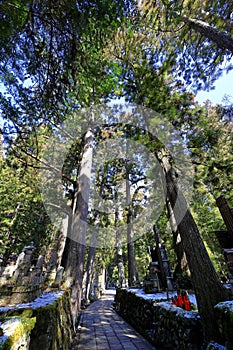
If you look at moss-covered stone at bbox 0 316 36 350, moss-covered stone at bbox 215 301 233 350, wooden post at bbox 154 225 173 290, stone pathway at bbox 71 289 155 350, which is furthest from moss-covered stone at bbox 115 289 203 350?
moss-covered stone at bbox 0 316 36 350

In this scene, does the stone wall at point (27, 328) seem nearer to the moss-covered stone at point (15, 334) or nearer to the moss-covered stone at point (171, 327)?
the moss-covered stone at point (15, 334)

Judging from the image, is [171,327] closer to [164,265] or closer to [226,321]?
[226,321]

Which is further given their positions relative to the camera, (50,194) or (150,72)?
(50,194)

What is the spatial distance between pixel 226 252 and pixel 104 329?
4.70m

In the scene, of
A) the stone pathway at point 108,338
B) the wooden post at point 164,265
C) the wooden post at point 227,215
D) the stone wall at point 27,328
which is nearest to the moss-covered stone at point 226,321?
the wooden post at point 227,215

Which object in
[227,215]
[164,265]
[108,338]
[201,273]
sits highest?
[227,215]

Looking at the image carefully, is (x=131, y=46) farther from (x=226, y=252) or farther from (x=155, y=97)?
(x=226, y=252)

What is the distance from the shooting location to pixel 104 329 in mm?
5324

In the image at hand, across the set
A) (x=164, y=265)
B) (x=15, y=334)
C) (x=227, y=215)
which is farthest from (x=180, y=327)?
(x=164, y=265)

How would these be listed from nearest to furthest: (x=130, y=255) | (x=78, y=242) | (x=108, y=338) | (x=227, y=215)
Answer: (x=227, y=215) → (x=108, y=338) → (x=78, y=242) → (x=130, y=255)

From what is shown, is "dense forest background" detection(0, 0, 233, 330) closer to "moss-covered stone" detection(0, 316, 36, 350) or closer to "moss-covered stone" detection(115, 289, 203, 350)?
"moss-covered stone" detection(115, 289, 203, 350)

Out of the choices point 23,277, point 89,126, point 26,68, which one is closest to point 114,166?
point 89,126

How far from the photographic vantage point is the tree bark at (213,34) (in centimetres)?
363

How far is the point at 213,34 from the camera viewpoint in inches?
155
